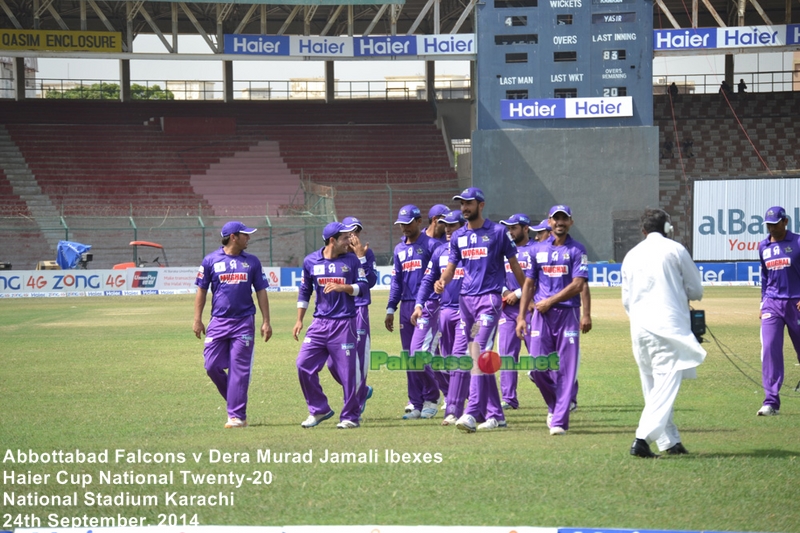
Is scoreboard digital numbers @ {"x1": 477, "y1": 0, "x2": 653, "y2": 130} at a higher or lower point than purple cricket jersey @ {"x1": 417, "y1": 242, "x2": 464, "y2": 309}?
higher

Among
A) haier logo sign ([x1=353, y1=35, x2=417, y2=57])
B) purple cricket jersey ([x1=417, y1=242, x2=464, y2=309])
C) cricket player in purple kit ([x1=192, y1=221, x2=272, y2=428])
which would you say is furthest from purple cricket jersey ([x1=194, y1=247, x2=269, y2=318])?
haier logo sign ([x1=353, y1=35, x2=417, y2=57])

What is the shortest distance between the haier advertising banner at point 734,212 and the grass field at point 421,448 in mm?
24155

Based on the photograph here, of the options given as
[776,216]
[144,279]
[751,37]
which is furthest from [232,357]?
[751,37]

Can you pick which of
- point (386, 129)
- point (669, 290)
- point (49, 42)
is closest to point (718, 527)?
point (669, 290)

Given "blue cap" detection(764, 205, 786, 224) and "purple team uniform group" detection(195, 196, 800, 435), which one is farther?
"blue cap" detection(764, 205, 786, 224)

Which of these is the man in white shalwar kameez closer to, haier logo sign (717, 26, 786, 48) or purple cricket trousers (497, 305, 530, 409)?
purple cricket trousers (497, 305, 530, 409)

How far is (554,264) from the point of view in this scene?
10.7m

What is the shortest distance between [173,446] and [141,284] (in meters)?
30.2

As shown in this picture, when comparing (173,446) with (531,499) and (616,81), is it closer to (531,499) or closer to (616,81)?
(531,499)

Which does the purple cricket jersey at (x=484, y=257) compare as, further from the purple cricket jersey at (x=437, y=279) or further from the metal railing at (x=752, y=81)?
the metal railing at (x=752, y=81)

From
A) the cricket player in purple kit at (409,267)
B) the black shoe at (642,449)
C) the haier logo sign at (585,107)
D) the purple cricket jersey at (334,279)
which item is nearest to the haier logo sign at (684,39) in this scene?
the haier logo sign at (585,107)

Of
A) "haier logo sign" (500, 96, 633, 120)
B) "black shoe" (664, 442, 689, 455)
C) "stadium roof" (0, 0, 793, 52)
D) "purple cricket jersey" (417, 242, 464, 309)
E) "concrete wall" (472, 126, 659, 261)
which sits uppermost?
"stadium roof" (0, 0, 793, 52)

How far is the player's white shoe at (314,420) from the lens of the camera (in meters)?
10.8

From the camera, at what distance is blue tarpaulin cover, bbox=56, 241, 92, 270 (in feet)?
129
